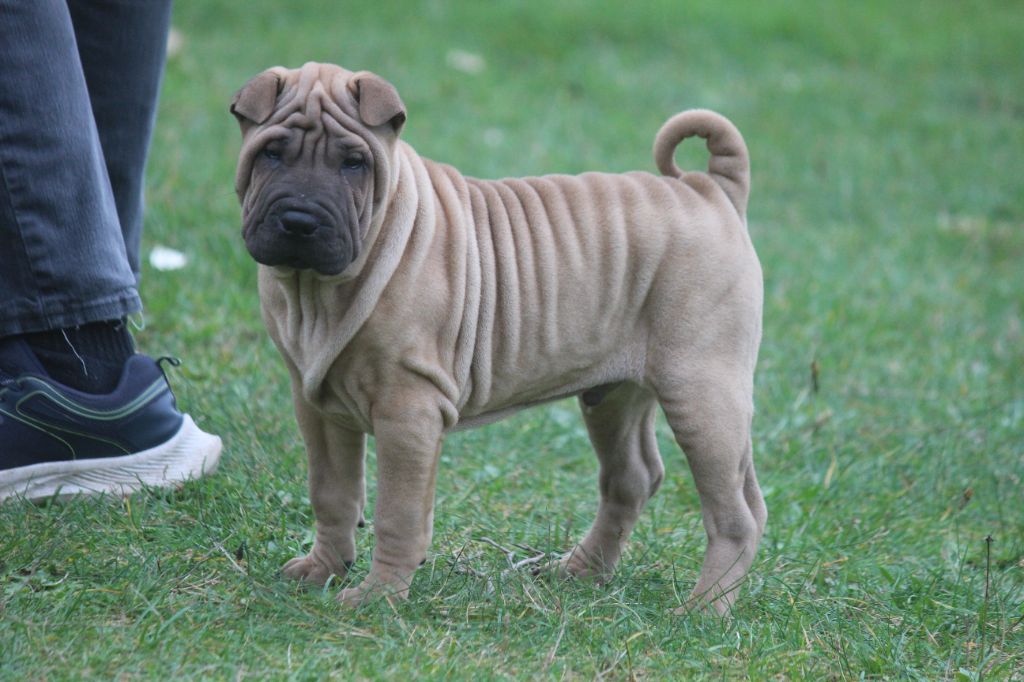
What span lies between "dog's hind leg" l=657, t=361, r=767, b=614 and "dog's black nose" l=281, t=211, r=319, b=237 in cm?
103

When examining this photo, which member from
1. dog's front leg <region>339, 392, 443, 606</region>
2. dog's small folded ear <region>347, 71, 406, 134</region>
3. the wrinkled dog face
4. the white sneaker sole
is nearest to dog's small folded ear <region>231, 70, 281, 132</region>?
the wrinkled dog face

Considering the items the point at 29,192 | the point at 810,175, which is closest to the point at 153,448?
the point at 29,192

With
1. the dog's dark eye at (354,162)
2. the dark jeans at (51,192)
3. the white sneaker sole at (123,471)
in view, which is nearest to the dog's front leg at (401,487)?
the dog's dark eye at (354,162)

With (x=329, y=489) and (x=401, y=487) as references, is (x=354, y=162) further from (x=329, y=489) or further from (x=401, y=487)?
(x=329, y=489)

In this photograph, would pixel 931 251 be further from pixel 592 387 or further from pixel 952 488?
pixel 592 387

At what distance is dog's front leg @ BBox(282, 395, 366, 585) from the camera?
122 inches

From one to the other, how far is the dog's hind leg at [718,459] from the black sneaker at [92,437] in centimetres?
142

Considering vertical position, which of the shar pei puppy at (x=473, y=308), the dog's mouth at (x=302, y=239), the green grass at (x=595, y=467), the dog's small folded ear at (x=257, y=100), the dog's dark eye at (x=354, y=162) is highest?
the dog's small folded ear at (x=257, y=100)

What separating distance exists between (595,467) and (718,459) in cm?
135

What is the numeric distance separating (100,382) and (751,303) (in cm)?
182

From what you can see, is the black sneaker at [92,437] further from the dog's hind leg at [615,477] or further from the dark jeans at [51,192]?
the dog's hind leg at [615,477]

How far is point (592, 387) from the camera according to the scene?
3.25 metres

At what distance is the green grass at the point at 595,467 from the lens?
2752 mm

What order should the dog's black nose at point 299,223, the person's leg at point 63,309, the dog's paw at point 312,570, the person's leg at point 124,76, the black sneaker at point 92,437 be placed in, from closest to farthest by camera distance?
1. the dog's black nose at point 299,223
2. the dog's paw at point 312,570
3. the person's leg at point 63,309
4. the black sneaker at point 92,437
5. the person's leg at point 124,76
